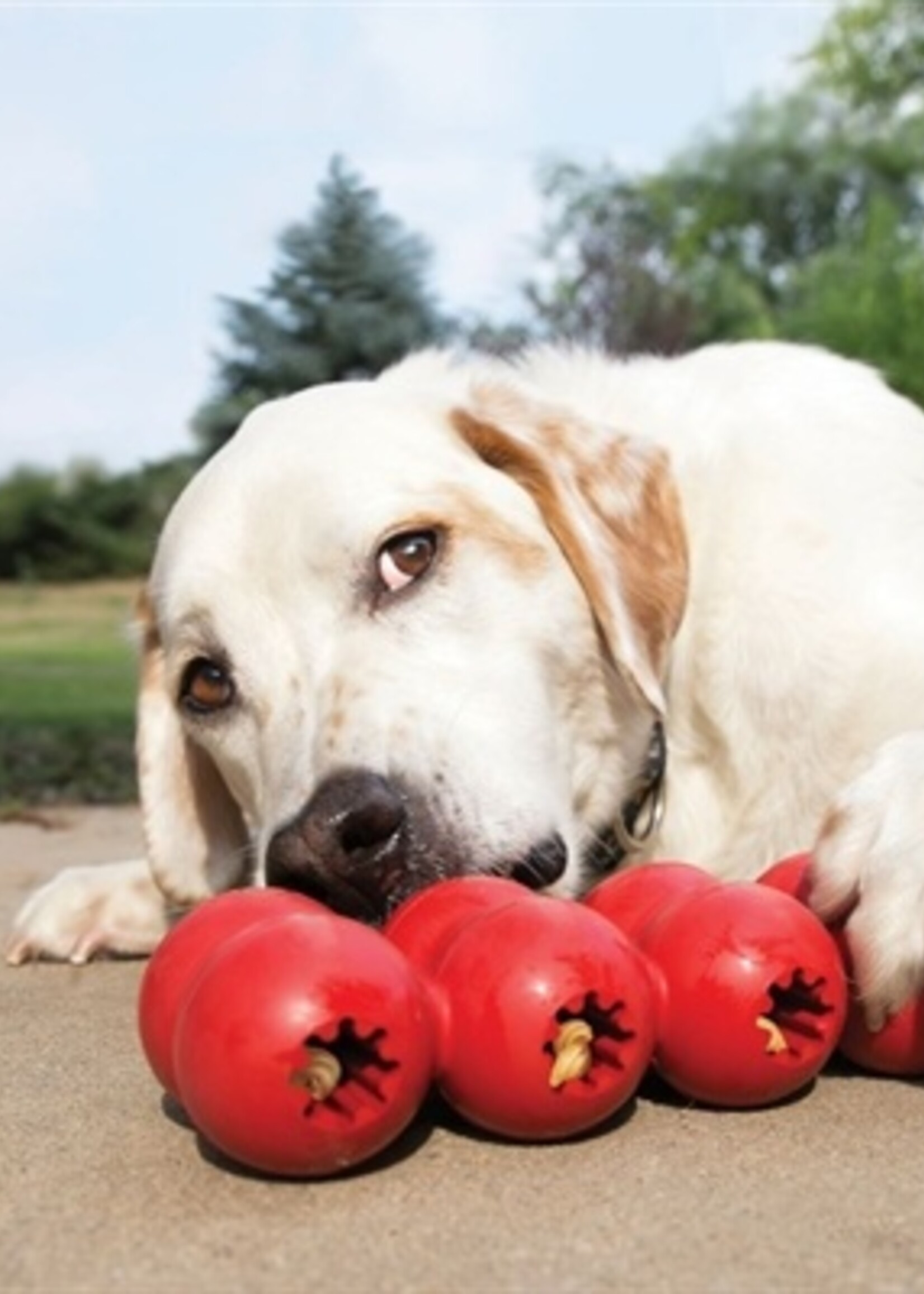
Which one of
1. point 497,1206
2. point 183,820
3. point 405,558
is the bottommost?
point 183,820

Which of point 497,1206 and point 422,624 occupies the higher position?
A: point 422,624

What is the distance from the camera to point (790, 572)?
11.7 feet

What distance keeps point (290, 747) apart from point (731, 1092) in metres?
1.11

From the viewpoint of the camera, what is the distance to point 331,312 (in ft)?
31.9

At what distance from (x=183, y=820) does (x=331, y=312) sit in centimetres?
609

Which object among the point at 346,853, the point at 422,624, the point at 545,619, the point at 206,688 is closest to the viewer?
the point at 346,853

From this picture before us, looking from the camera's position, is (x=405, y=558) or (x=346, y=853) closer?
(x=346, y=853)

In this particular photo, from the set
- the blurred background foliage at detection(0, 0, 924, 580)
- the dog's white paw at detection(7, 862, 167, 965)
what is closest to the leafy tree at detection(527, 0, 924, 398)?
the blurred background foliage at detection(0, 0, 924, 580)

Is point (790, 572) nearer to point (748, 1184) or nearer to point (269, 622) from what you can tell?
point (269, 622)

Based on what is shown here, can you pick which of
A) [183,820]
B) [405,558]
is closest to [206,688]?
[405,558]

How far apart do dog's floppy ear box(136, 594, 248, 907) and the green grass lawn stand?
3.84 meters

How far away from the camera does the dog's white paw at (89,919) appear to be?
3961 mm

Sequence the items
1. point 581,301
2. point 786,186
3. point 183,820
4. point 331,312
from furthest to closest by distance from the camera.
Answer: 1. point 786,186
2. point 581,301
3. point 331,312
4. point 183,820

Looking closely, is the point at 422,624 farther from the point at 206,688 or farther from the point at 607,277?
the point at 607,277
